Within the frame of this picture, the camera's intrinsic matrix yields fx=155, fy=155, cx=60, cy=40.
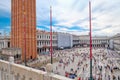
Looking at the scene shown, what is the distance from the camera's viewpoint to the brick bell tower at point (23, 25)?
35625mm

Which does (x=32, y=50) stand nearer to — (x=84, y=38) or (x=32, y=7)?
(x=32, y=7)

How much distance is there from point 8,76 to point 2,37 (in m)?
39.3

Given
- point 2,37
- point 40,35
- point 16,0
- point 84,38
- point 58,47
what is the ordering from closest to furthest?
point 16,0 < point 2,37 < point 40,35 < point 58,47 < point 84,38

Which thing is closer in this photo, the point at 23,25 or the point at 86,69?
the point at 86,69

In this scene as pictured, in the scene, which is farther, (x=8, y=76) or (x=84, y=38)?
(x=84, y=38)

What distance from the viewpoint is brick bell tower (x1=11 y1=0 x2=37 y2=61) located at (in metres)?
35.6

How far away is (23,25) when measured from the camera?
34625 mm

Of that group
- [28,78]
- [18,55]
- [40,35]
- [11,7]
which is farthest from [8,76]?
[40,35]

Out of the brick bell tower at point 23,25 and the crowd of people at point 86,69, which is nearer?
the crowd of people at point 86,69

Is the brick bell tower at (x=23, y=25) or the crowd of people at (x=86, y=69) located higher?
the brick bell tower at (x=23, y=25)

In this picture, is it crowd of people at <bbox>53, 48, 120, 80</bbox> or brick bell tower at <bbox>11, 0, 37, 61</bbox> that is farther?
brick bell tower at <bbox>11, 0, 37, 61</bbox>

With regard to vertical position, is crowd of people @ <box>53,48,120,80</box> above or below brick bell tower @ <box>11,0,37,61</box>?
below

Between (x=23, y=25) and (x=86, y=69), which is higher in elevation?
(x=23, y=25)

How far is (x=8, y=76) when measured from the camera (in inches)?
446
